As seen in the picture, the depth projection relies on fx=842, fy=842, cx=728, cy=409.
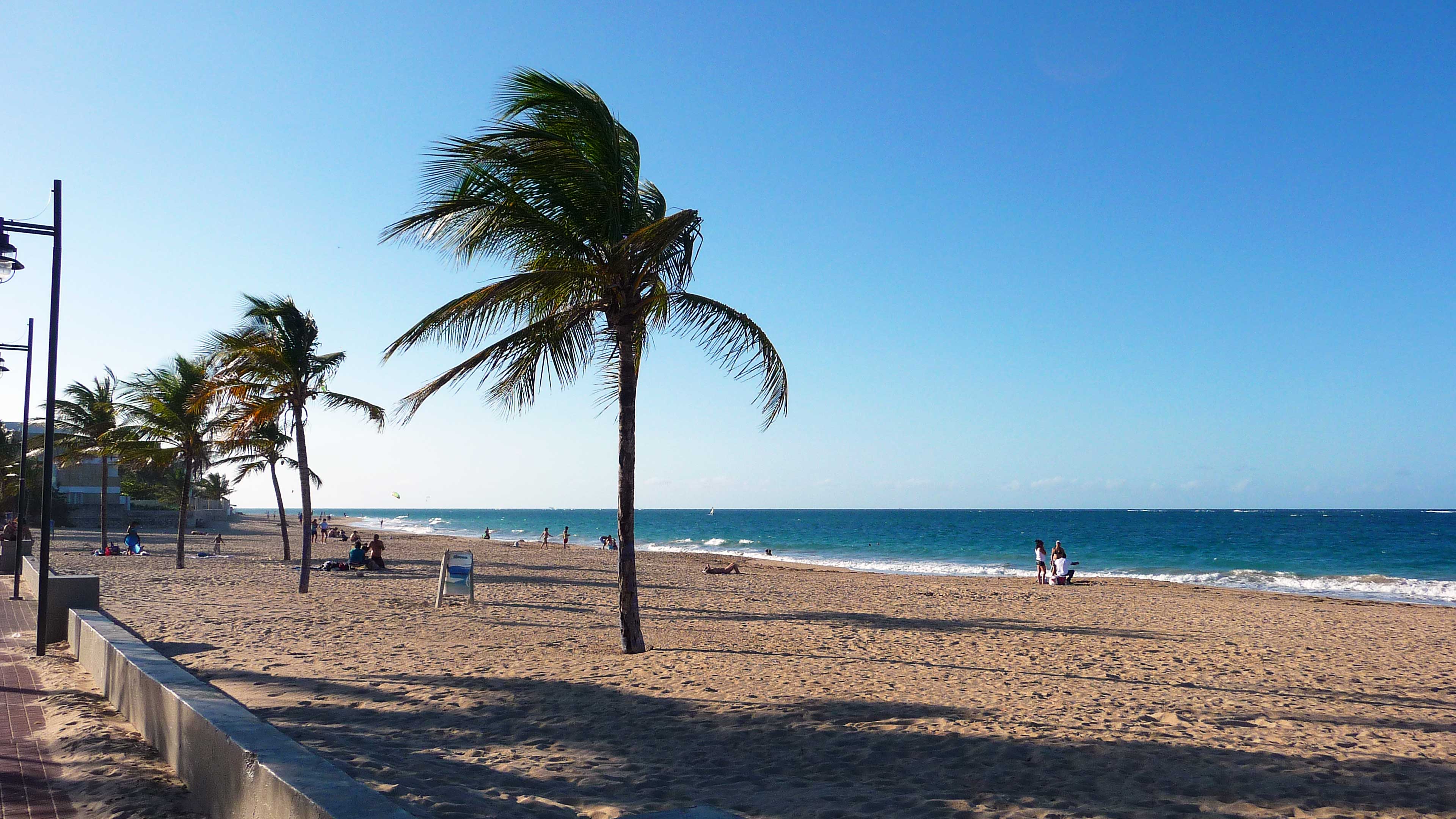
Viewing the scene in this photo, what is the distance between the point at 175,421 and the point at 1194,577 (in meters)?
32.4

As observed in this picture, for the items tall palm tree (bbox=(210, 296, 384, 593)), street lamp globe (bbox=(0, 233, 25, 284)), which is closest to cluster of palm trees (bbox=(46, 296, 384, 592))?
tall palm tree (bbox=(210, 296, 384, 593))

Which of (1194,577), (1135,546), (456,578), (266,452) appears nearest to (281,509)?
(266,452)

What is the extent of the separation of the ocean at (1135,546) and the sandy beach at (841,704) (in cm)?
1785

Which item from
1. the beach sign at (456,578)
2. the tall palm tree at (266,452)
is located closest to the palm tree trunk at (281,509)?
the tall palm tree at (266,452)

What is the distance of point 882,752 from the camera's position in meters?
5.71

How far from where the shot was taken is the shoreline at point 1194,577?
23797mm

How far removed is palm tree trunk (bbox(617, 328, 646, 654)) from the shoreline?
20441 mm

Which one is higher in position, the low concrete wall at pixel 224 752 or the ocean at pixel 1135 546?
the low concrete wall at pixel 224 752

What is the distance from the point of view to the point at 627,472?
9141 mm

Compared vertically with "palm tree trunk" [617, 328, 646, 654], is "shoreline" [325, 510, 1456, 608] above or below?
below

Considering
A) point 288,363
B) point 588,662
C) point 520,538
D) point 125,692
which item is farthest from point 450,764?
point 520,538

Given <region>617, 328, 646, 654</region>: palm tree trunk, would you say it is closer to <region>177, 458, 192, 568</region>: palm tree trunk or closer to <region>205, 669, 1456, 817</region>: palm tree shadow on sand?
<region>205, 669, 1456, 817</region>: palm tree shadow on sand

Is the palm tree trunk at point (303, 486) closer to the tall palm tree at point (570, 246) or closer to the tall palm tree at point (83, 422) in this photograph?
the tall palm tree at point (570, 246)

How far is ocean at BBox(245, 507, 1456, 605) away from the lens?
99.5 ft
